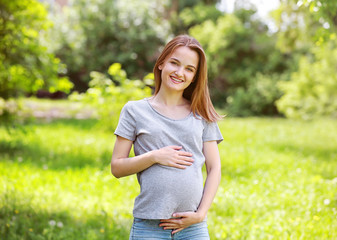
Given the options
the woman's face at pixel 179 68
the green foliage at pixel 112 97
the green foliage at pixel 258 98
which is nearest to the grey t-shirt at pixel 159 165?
the woman's face at pixel 179 68

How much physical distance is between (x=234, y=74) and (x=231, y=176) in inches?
440

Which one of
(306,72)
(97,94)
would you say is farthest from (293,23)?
(97,94)

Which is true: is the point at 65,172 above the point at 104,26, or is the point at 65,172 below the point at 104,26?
below

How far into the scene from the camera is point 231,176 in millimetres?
4719

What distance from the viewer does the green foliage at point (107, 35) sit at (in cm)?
1543

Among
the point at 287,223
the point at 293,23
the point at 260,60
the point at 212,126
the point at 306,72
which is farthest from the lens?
the point at 260,60

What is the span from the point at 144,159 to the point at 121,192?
7.59 ft

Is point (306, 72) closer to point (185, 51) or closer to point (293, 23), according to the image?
point (293, 23)

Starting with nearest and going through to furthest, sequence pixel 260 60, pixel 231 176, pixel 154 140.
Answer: pixel 154 140 → pixel 231 176 → pixel 260 60

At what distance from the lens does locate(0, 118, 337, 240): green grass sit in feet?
10.2

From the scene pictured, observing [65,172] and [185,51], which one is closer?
[185,51]

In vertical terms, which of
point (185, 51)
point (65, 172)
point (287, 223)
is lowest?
point (65, 172)

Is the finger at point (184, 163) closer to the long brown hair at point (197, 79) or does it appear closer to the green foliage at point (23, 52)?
the long brown hair at point (197, 79)

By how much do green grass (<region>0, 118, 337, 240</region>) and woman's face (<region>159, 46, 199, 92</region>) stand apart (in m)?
1.52
